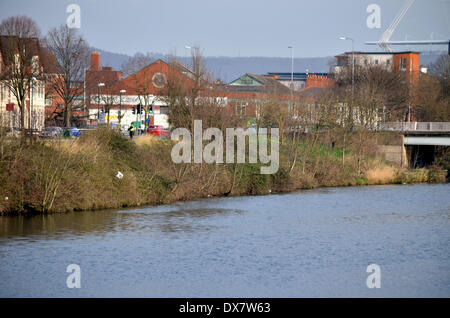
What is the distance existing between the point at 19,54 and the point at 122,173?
24.6m

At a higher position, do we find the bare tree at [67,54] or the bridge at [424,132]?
Answer: the bare tree at [67,54]

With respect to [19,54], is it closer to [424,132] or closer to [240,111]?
[240,111]

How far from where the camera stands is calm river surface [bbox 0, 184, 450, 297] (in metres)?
20.6

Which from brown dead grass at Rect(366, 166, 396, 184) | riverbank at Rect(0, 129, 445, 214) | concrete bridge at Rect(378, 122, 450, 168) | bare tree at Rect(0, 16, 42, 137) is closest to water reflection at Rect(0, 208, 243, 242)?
riverbank at Rect(0, 129, 445, 214)

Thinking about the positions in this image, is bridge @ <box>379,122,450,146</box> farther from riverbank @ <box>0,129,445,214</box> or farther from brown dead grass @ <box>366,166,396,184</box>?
riverbank @ <box>0,129,445,214</box>

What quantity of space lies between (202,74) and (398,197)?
16470 millimetres

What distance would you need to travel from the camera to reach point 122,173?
34938 millimetres

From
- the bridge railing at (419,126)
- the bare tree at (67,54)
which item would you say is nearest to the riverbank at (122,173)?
the bridge railing at (419,126)

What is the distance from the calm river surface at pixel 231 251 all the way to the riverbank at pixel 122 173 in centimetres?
106

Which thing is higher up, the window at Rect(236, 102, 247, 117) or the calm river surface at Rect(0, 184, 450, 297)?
the window at Rect(236, 102, 247, 117)

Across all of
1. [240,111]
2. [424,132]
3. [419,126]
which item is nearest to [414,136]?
[419,126]

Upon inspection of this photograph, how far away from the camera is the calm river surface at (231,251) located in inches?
810

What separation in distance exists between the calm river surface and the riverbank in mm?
1061

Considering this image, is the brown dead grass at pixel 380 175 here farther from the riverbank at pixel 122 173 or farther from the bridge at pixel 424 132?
the bridge at pixel 424 132
